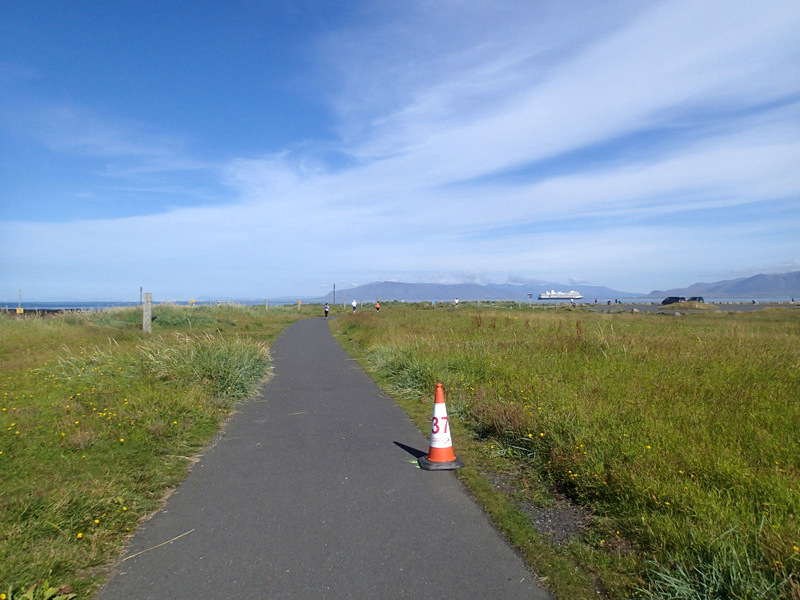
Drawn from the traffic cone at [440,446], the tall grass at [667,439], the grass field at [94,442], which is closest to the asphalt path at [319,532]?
the traffic cone at [440,446]

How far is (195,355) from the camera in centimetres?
1141

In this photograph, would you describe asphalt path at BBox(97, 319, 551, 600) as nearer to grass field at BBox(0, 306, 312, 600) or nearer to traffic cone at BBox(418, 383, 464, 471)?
traffic cone at BBox(418, 383, 464, 471)

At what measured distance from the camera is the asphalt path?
11.7ft

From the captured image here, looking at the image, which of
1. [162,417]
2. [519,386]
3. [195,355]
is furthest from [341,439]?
[195,355]

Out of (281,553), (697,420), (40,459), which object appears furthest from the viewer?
(697,420)

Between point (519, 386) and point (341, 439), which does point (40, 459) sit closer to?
point (341, 439)

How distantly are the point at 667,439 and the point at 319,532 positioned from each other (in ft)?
12.6

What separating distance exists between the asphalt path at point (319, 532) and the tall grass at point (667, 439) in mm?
1034

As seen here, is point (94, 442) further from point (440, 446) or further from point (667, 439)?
point (667, 439)

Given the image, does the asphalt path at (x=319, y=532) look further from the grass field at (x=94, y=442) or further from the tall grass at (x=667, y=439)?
the tall grass at (x=667, y=439)

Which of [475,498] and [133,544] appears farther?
[475,498]

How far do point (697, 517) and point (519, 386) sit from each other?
502 centimetres

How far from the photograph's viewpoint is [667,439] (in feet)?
19.1

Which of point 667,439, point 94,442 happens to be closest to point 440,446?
point 667,439
